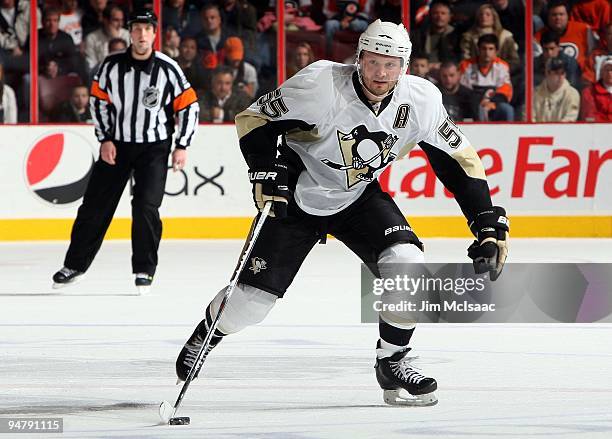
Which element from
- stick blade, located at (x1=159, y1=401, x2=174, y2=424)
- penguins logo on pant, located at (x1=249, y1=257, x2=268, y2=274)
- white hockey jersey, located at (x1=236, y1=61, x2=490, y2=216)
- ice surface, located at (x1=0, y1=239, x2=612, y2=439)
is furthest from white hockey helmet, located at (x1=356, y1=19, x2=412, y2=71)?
stick blade, located at (x1=159, y1=401, x2=174, y2=424)

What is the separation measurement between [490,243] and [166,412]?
103 cm

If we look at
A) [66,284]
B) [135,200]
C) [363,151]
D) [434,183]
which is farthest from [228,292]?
[434,183]

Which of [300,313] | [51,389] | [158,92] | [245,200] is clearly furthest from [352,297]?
[245,200]

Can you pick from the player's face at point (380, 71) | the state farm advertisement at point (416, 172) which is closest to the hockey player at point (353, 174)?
the player's face at point (380, 71)

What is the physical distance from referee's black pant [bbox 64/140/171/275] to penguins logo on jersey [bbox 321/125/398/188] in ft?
10.5

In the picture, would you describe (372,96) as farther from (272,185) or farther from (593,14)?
(593,14)

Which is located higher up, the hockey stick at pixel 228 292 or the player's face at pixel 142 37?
the player's face at pixel 142 37

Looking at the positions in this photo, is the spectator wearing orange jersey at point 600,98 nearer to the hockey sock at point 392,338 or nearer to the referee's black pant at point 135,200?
the referee's black pant at point 135,200

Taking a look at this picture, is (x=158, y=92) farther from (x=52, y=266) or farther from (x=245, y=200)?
(x=245, y=200)

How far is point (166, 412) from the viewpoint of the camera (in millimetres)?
3906

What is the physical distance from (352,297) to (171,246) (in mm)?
3124

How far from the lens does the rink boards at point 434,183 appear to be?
34.9 feet

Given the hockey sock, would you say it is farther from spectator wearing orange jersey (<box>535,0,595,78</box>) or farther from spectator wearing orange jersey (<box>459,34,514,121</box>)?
spectator wearing orange jersey (<box>535,0,595,78</box>)

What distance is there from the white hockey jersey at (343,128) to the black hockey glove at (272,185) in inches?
4.7
